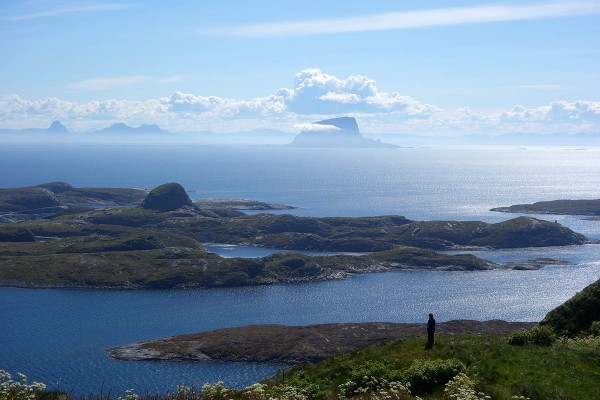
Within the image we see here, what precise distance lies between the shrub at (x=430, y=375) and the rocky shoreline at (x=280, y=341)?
247ft

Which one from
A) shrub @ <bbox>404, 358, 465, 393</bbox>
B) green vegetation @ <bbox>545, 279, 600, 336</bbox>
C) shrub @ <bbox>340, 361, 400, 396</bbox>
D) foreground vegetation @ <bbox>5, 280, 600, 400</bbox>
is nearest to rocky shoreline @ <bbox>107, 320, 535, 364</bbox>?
green vegetation @ <bbox>545, 279, 600, 336</bbox>

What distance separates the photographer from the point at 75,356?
105812 millimetres

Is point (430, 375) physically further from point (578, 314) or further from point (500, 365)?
point (578, 314)

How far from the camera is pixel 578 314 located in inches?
1727

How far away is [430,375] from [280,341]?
8541 cm

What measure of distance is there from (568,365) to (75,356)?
9320 cm

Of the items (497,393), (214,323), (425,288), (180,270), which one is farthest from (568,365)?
(180,270)

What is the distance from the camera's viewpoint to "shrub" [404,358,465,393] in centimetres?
2731

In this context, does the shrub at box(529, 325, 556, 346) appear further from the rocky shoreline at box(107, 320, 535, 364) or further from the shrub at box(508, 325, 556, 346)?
the rocky shoreline at box(107, 320, 535, 364)

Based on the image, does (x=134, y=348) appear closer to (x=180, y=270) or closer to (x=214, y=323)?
(x=214, y=323)

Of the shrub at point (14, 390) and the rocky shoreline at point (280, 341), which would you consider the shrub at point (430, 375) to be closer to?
the shrub at point (14, 390)

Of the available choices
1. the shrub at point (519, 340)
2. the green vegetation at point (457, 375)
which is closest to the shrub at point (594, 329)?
the green vegetation at point (457, 375)

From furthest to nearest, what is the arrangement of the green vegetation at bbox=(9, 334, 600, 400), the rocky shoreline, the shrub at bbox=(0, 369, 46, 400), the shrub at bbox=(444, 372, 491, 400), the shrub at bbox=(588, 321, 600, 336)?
the rocky shoreline, the shrub at bbox=(588, 321, 600, 336), the green vegetation at bbox=(9, 334, 600, 400), the shrub at bbox=(444, 372, 491, 400), the shrub at bbox=(0, 369, 46, 400)

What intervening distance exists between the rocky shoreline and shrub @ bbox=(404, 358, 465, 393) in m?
75.2
